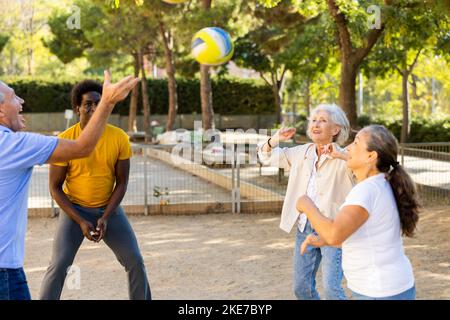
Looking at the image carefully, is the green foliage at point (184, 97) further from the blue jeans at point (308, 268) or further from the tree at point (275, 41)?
the blue jeans at point (308, 268)

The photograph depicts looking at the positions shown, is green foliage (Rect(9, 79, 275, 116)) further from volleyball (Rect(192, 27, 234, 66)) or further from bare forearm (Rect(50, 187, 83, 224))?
bare forearm (Rect(50, 187, 83, 224))

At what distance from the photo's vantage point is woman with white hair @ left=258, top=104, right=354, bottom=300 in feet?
17.0

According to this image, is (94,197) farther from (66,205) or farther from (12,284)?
(12,284)

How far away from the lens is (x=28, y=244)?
10391 mm

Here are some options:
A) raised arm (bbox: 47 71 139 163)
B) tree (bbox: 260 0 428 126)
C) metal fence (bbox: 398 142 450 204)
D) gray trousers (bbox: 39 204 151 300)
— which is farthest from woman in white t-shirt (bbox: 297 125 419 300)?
tree (bbox: 260 0 428 126)

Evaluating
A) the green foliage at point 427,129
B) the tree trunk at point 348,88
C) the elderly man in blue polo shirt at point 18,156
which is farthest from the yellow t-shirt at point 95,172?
the green foliage at point 427,129

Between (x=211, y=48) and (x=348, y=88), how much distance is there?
5.59 m

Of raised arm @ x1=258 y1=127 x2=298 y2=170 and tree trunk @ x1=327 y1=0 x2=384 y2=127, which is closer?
raised arm @ x1=258 y1=127 x2=298 y2=170

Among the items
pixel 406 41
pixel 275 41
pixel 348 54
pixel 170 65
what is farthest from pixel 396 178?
pixel 275 41

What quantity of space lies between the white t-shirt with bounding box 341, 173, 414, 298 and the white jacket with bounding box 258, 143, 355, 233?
155cm

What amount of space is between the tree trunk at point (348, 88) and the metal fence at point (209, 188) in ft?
8.29

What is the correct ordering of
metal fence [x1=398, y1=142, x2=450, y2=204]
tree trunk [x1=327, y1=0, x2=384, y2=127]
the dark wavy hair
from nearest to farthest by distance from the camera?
the dark wavy hair < metal fence [x1=398, y1=142, x2=450, y2=204] < tree trunk [x1=327, y1=0, x2=384, y2=127]

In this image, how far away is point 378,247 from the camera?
3607 mm
